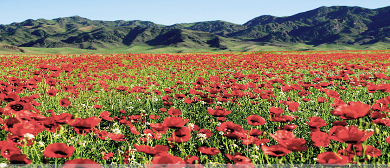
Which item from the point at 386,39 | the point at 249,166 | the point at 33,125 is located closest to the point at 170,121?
the point at 249,166

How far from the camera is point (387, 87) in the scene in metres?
3.17

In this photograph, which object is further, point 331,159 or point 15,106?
point 15,106

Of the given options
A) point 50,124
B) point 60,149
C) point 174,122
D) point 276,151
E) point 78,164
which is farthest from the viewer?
point 50,124

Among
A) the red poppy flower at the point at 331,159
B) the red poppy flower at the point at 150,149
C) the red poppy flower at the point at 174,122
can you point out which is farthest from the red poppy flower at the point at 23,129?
the red poppy flower at the point at 331,159

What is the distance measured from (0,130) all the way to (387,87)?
217 inches

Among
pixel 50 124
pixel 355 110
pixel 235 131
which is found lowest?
pixel 235 131

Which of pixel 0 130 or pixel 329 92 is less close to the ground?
pixel 329 92

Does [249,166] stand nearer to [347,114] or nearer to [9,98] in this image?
[347,114]

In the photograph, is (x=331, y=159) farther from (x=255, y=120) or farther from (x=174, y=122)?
(x=174, y=122)

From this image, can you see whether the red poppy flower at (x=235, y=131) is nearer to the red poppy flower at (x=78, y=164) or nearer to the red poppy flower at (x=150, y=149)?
the red poppy flower at (x=150, y=149)

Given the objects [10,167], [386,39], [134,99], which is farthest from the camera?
[386,39]

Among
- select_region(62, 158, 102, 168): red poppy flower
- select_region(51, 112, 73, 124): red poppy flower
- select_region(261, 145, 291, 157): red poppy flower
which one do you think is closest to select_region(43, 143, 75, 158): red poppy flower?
select_region(62, 158, 102, 168): red poppy flower

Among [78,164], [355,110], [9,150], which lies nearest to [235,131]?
[355,110]

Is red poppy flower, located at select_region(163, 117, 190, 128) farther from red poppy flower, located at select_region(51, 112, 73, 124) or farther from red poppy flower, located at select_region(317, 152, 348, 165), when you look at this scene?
red poppy flower, located at select_region(317, 152, 348, 165)
